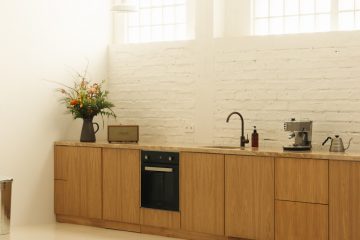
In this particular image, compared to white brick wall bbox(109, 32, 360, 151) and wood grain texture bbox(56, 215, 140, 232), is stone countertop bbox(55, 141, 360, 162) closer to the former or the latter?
white brick wall bbox(109, 32, 360, 151)

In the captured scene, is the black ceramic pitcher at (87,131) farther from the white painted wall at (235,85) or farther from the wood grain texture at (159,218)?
the wood grain texture at (159,218)

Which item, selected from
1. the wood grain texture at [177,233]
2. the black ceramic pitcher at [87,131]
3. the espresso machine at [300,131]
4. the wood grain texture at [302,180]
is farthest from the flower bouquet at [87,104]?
the wood grain texture at [302,180]

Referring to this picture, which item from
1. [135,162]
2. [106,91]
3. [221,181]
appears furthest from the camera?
[106,91]

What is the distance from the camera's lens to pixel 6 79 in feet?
23.0

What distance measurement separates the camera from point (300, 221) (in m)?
5.92

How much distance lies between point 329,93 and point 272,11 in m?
1.20

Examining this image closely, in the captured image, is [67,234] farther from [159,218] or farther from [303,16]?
[303,16]

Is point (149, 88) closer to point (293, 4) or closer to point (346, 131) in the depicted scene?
point (293, 4)

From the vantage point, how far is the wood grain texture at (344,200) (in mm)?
5656

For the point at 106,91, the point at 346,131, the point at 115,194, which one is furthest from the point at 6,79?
the point at 346,131

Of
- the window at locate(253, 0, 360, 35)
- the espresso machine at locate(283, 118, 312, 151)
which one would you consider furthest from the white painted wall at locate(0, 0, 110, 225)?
the espresso machine at locate(283, 118, 312, 151)

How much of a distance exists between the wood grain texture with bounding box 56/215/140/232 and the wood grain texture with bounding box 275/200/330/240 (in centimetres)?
167

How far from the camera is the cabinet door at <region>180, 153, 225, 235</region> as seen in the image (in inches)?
252

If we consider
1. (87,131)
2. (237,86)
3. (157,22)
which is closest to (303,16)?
A: (237,86)
